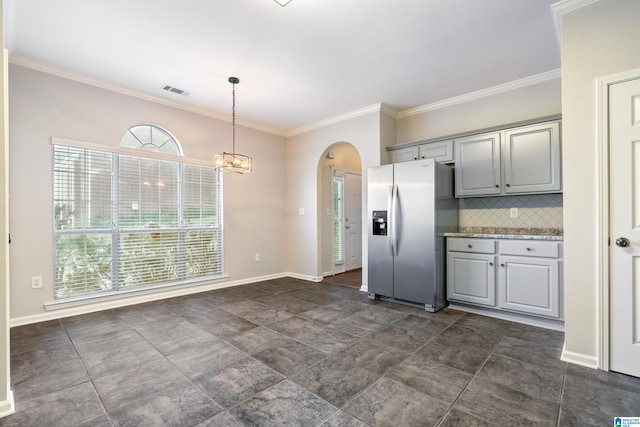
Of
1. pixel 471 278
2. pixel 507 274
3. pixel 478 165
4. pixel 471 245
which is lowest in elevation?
pixel 471 278

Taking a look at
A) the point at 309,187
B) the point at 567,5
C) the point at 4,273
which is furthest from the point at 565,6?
the point at 4,273

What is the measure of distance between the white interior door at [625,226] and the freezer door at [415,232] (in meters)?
1.57

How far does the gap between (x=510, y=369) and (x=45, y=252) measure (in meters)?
4.58

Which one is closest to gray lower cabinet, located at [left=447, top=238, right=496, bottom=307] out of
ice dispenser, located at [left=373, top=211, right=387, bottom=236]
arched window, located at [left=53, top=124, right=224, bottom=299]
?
ice dispenser, located at [left=373, top=211, right=387, bottom=236]

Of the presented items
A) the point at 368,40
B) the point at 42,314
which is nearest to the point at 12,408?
the point at 42,314

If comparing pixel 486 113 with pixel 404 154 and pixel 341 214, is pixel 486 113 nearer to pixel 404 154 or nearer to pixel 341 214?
pixel 404 154

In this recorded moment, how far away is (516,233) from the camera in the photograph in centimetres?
342

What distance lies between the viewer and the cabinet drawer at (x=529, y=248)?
9.53 feet

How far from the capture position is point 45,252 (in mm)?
3254

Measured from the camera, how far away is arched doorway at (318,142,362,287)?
18.0 ft

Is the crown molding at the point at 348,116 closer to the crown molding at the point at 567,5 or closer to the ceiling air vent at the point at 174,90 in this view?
the ceiling air vent at the point at 174,90

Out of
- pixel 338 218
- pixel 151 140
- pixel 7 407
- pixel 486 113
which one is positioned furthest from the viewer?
pixel 338 218

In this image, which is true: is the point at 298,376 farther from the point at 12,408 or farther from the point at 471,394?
the point at 12,408

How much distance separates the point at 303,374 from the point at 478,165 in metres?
3.07
